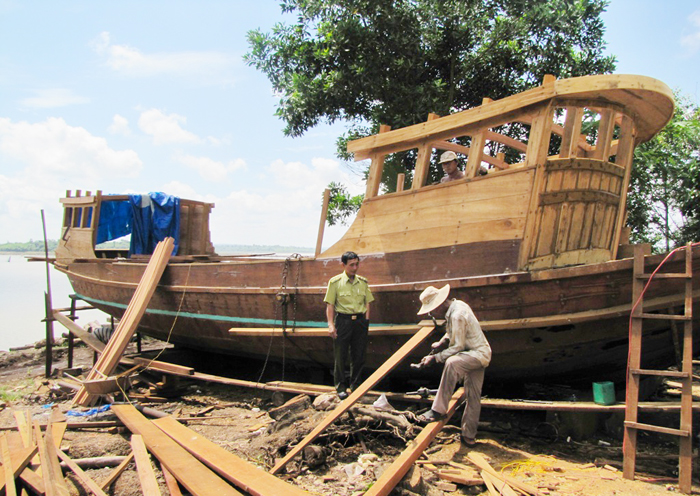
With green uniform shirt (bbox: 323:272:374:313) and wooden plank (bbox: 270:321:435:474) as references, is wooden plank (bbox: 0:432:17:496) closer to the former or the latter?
wooden plank (bbox: 270:321:435:474)

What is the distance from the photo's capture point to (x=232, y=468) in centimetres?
424

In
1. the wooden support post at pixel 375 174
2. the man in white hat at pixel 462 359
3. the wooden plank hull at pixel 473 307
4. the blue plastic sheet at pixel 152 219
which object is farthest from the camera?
the blue plastic sheet at pixel 152 219

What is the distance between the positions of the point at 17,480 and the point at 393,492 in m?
3.08

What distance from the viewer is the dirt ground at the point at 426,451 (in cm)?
418

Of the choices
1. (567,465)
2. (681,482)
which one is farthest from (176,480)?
(681,482)

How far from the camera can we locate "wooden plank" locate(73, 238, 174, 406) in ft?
23.8

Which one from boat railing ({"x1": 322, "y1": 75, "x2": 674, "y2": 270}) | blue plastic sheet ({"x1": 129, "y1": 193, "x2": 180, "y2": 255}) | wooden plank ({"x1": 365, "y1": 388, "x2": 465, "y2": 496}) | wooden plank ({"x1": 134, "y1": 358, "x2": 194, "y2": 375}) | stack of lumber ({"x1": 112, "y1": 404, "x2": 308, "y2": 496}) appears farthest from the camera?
blue plastic sheet ({"x1": 129, "y1": 193, "x2": 180, "y2": 255})

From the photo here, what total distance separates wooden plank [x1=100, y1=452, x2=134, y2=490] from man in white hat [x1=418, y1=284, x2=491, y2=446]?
8.63 ft

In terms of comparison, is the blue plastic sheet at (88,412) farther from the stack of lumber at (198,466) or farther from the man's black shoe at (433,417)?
the man's black shoe at (433,417)

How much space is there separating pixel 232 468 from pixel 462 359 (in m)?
2.16

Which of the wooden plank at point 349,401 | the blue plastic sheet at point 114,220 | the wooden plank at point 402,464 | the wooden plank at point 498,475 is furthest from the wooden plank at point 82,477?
the blue plastic sheet at point 114,220

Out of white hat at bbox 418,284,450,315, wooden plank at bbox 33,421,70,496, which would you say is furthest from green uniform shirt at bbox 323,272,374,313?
wooden plank at bbox 33,421,70,496

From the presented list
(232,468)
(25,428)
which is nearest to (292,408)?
(232,468)

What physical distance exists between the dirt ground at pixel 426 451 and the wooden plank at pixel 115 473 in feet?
0.15
